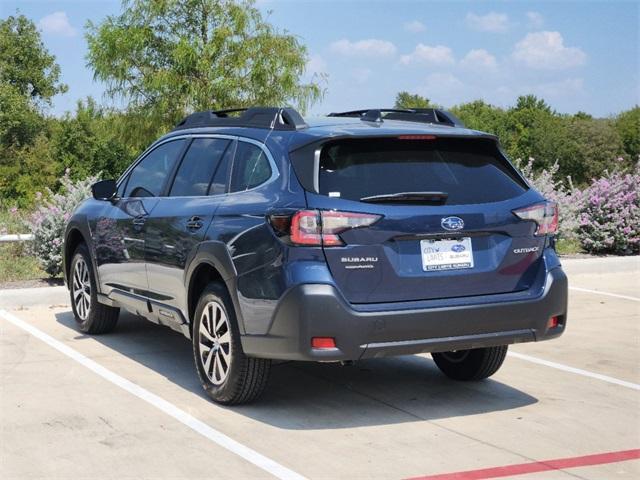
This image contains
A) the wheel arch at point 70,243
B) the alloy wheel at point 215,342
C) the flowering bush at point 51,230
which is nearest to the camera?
the alloy wheel at point 215,342

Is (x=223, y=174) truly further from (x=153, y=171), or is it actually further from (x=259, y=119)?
(x=153, y=171)

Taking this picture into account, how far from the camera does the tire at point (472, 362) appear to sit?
22.5ft

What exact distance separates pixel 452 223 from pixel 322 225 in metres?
0.81

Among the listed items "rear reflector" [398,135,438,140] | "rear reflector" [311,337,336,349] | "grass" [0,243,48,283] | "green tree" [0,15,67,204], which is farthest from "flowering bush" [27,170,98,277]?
"green tree" [0,15,67,204]

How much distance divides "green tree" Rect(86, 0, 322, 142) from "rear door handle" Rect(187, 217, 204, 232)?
128ft

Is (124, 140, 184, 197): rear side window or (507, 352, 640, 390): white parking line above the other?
(124, 140, 184, 197): rear side window

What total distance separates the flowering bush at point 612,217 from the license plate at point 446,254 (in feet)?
31.9

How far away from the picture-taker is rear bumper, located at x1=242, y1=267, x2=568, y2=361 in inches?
213

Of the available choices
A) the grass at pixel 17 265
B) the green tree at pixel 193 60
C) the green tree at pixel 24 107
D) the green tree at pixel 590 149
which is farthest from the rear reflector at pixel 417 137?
the green tree at pixel 590 149

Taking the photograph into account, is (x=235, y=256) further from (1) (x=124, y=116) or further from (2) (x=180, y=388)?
(1) (x=124, y=116)

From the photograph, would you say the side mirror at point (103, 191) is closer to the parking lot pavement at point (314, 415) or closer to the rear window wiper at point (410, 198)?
the parking lot pavement at point (314, 415)

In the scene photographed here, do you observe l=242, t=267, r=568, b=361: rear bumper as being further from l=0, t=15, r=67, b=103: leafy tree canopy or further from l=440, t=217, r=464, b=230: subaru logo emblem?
l=0, t=15, r=67, b=103: leafy tree canopy

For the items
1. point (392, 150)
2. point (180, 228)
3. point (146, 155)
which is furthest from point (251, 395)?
point (146, 155)

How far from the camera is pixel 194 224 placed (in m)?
6.53
